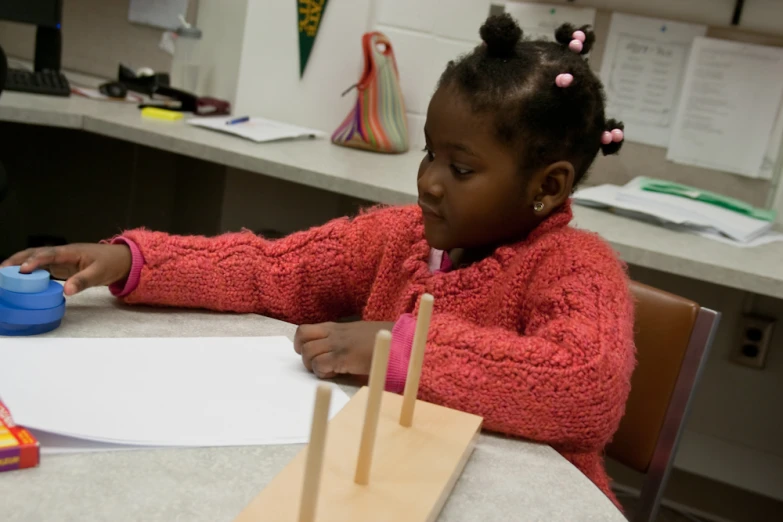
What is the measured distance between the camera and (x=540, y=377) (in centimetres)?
71

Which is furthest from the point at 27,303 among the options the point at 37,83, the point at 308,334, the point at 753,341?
the point at 753,341

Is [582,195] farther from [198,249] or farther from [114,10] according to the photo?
[114,10]

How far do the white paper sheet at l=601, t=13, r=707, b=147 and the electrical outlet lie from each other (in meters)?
0.50

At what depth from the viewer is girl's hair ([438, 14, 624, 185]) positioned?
34.6 inches

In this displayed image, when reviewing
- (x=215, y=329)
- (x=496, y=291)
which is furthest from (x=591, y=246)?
(x=215, y=329)

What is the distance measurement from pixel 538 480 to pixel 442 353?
15 centimetres

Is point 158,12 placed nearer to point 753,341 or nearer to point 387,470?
point 753,341

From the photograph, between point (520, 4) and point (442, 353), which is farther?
point (520, 4)

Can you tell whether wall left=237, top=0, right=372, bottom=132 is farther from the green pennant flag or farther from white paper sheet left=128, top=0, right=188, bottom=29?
white paper sheet left=128, top=0, right=188, bottom=29

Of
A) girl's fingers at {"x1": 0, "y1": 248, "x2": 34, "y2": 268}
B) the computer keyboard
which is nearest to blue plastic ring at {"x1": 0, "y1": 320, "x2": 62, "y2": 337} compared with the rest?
girl's fingers at {"x1": 0, "y1": 248, "x2": 34, "y2": 268}

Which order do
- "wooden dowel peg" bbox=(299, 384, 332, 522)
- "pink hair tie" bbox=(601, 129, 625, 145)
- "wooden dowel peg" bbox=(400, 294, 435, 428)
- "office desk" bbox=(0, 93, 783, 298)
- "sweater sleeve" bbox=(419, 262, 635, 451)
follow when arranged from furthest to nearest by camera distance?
"office desk" bbox=(0, 93, 783, 298) → "pink hair tie" bbox=(601, 129, 625, 145) → "sweater sleeve" bbox=(419, 262, 635, 451) → "wooden dowel peg" bbox=(400, 294, 435, 428) → "wooden dowel peg" bbox=(299, 384, 332, 522)

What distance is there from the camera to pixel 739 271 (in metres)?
1.40

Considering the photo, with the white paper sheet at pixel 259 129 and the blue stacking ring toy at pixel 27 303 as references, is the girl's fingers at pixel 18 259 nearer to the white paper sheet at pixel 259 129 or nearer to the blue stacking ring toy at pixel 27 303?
the blue stacking ring toy at pixel 27 303

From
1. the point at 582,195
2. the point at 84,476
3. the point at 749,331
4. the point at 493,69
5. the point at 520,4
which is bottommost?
the point at 749,331
